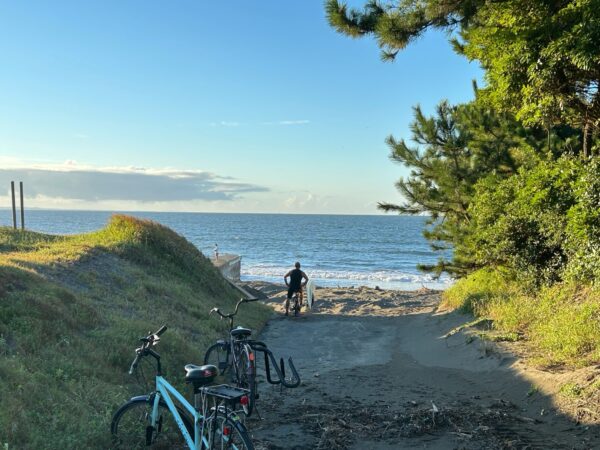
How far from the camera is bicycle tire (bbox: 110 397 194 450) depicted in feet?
16.6

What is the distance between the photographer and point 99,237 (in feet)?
52.2

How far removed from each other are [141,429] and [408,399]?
3.75 m

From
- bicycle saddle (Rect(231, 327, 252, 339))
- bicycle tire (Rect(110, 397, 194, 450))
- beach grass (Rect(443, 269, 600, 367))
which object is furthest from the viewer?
beach grass (Rect(443, 269, 600, 367))

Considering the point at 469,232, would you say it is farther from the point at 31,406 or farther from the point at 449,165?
the point at 31,406

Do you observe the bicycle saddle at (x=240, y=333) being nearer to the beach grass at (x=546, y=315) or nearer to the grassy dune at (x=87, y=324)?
the grassy dune at (x=87, y=324)

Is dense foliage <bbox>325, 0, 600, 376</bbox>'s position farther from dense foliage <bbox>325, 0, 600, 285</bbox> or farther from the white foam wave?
the white foam wave

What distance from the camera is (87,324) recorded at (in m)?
7.94

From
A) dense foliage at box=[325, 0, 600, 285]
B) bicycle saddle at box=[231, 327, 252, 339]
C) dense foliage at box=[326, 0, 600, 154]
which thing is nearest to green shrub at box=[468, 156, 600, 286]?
dense foliage at box=[325, 0, 600, 285]

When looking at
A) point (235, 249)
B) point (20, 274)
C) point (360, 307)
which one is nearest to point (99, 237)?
point (20, 274)

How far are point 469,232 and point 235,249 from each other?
53.7m

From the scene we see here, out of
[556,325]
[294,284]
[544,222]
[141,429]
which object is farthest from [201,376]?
[294,284]

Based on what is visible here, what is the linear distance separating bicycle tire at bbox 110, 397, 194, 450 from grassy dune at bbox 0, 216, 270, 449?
152 mm

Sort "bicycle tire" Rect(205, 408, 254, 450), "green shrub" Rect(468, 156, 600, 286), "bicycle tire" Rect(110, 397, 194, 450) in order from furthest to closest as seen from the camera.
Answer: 1. "green shrub" Rect(468, 156, 600, 286)
2. "bicycle tire" Rect(110, 397, 194, 450)
3. "bicycle tire" Rect(205, 408, 254, 450)

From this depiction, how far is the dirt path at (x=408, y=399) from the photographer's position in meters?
5.53
